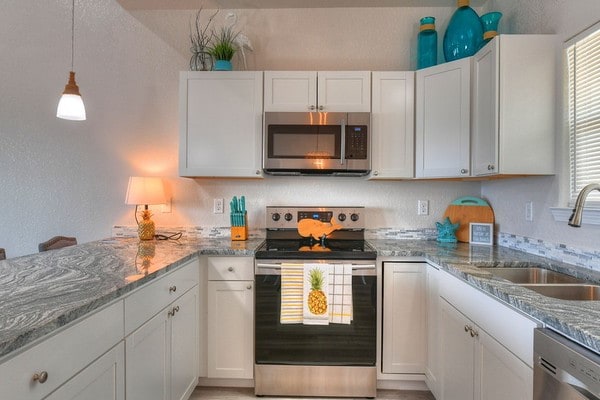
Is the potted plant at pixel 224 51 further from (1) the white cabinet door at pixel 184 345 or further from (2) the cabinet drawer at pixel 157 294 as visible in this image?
(1) the white cabinet door at pixel 184 345

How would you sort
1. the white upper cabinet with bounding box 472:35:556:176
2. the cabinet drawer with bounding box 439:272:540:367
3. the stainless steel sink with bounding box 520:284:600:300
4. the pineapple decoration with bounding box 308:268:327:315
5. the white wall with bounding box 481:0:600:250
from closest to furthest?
1. the cabinet drawer with bounding box 439:272:540:367
2. the stainless steel sink with bounding box 520:284:600:300
3. the white wall with bounding box 481:0:600:250
4. the white upper cabinet with bounding box 472:35:556:176
5. the pineapple decoration with bounding box 308:268:327:315

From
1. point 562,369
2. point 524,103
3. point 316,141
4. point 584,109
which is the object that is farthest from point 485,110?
point 562,369

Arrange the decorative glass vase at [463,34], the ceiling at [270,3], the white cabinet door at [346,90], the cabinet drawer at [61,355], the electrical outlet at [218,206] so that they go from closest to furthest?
the cabinet drawer at [61,355] → the decorative glass vase at [463,34] → the white cabinet door at [346,90] → the ceiling at [270,3] → the electrical outlet at [218,206]

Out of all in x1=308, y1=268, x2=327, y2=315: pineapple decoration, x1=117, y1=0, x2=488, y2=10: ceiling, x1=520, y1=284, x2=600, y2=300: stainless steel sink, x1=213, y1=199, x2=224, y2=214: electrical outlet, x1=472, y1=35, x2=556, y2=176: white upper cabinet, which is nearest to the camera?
x1=520, y1=284, x2=600, y2=300: stainless steel sink

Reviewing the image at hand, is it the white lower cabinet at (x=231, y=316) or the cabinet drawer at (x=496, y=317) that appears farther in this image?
the white lower cabinet at (x=231, y=316)

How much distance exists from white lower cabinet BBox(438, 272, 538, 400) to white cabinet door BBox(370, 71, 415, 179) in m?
0.83

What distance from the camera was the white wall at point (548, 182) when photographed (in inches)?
61.8

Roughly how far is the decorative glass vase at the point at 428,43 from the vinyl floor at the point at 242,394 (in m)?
2.23

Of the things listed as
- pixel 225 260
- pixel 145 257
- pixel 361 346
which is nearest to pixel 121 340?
pixel 145 257

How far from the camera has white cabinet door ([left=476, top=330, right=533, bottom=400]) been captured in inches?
41.6

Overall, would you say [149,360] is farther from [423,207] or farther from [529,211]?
[529,211]

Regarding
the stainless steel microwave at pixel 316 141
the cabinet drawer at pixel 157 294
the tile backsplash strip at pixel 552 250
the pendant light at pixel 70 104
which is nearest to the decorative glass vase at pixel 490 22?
the stainless steel microwave at pixel 316 141

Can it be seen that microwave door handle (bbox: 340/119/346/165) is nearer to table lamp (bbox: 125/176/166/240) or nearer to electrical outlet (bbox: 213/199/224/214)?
electrical outlet (bbox: 213/199/224/214)

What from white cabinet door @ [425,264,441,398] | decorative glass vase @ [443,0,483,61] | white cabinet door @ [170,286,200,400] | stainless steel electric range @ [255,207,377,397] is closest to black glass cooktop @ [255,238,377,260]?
stainless steel electric range @ [255,207,377,397]
